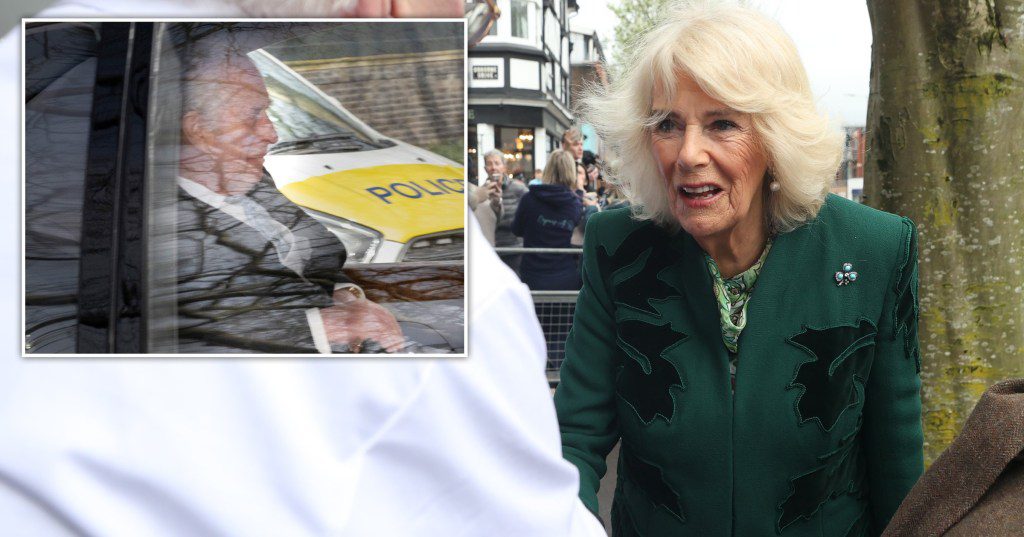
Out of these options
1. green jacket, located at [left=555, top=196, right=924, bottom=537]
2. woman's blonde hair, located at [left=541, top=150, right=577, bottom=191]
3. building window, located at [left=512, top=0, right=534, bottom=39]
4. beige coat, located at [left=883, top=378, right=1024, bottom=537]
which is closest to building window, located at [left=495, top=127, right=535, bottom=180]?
building window, located at [left=512, top=0, right=534, bottom=39]

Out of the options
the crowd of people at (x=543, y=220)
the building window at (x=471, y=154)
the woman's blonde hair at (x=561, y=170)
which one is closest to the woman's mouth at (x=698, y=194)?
the building window at (x=471, y=154)

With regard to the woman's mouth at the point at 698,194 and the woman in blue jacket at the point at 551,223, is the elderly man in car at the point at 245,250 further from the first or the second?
the woman in blue jacket at the point at 551,223

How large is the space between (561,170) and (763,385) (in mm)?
4598

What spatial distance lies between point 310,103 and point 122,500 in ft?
1.11

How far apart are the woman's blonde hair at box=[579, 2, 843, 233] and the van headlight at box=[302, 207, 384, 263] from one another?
106 centimetres

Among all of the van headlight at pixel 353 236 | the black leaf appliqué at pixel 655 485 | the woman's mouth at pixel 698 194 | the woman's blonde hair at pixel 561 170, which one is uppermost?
the woman's blonde hair at pixel 561 170

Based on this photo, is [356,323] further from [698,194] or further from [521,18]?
[521,18]

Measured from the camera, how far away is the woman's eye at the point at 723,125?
164 cm

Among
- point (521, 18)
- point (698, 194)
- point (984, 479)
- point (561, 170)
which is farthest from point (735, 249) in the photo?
point (521, 18)

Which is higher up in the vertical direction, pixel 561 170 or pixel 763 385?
pixel 561 170

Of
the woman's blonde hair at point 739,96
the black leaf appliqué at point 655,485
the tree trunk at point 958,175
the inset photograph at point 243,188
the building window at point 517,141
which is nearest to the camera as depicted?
the inset photograph at point 243,188

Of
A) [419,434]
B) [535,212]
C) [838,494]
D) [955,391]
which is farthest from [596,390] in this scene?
[535,212]

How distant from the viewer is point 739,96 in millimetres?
1591

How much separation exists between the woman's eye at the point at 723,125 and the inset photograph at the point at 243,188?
101 cm
